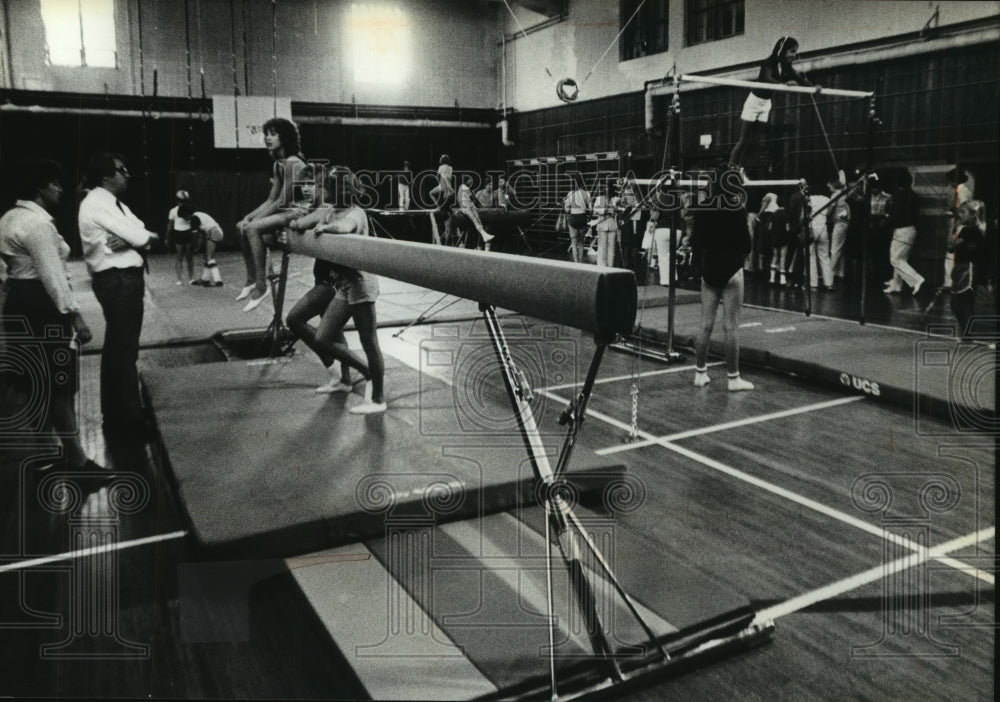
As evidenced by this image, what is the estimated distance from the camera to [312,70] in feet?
58.1

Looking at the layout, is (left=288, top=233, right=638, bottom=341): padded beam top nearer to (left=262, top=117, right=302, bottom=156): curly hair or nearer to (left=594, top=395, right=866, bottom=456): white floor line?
(left=594, top=395, right=866, bottom=456): white floor line

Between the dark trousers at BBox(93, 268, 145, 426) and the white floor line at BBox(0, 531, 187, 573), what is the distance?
163cm

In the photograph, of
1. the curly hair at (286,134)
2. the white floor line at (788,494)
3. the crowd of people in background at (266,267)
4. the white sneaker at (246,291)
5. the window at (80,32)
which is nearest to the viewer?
the white floor line at (788,494)

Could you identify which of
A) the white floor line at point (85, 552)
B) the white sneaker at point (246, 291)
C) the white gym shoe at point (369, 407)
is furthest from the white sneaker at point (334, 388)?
the white sneaker at point (246, 291)

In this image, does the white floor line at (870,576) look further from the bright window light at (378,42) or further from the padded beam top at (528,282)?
the bright window light at (378,42)

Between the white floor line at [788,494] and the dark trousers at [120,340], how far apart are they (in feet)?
9.74

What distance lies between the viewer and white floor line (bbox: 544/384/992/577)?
308 cm

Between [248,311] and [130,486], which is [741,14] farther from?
[130,486]

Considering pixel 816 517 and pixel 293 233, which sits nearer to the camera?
pixel 816 517

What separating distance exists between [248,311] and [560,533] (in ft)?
20.9

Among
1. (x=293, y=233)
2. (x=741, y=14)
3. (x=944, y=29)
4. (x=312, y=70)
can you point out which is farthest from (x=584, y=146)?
(x=293, y=233)

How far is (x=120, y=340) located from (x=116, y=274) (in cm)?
41

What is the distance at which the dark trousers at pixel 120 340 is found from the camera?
169 inches

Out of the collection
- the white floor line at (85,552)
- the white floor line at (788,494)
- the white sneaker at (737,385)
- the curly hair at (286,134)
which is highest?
the curly hair at (286,134)
